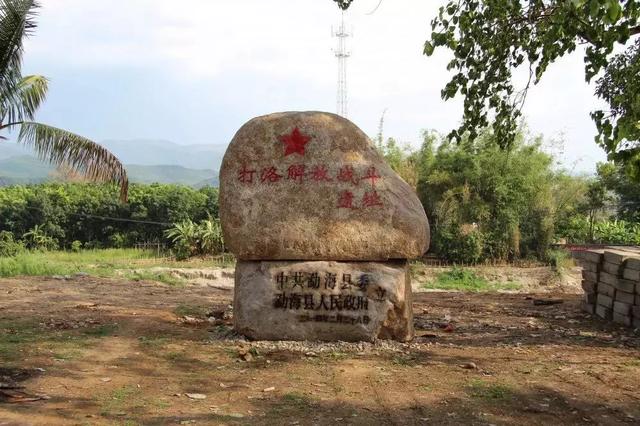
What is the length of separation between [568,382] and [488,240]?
41.6 ft

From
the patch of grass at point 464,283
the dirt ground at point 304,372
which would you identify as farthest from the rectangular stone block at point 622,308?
the patch of grass at point 464,283

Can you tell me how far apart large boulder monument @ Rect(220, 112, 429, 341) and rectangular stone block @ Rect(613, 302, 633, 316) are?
3321mm

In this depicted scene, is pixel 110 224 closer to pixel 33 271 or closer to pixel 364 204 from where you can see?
pixel 33 271

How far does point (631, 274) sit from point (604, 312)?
Result: 1.05m

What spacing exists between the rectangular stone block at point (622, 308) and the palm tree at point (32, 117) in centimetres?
758

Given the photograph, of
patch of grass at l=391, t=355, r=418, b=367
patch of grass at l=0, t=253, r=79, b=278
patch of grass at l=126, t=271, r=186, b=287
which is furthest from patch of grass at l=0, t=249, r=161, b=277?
patch of grass at l=391, t=355, r=418, b=367

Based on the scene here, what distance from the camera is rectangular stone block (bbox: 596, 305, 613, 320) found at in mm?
9742

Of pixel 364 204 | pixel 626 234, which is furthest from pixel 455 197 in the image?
pixel 364 204

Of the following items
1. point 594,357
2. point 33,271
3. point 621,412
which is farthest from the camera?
point 33,271

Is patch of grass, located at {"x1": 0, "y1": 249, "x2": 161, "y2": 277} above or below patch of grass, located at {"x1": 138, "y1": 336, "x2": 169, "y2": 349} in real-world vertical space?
below

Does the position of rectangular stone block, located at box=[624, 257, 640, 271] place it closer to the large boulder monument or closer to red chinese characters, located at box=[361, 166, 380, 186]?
the large boulder monument

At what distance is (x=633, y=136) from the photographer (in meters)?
4.14

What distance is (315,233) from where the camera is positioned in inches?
311

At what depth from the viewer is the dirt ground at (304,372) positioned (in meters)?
5.29
